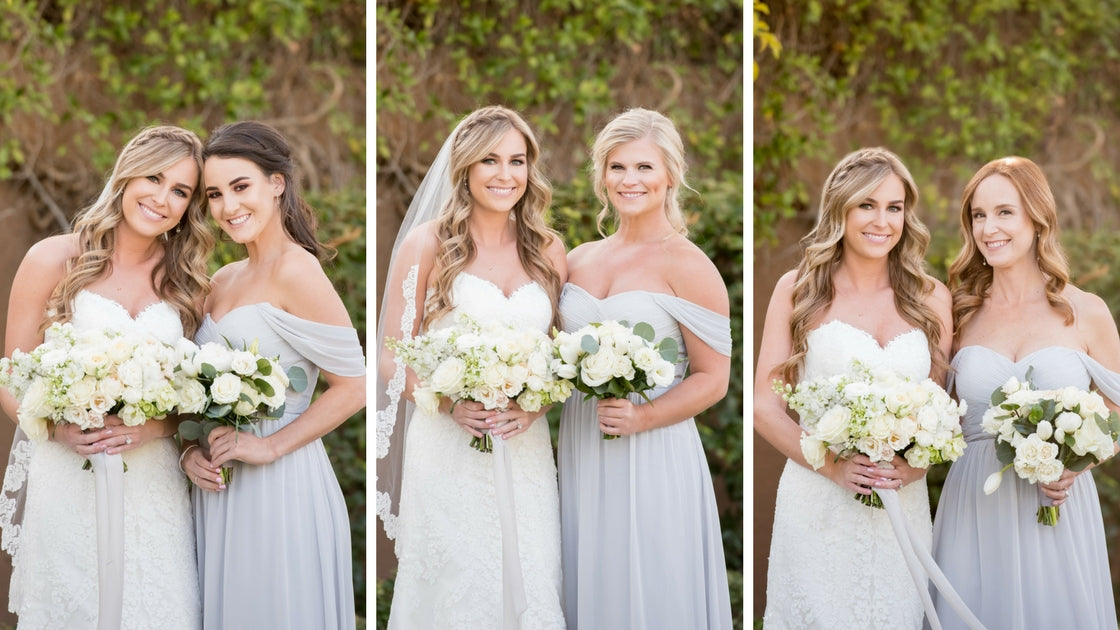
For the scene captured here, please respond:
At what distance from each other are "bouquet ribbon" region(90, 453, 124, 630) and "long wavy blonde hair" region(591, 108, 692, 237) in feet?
7.21

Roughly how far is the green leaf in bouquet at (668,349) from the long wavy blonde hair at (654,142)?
555 mm

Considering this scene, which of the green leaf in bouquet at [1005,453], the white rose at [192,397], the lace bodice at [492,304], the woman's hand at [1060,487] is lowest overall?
the woman's hand at [1060,487]

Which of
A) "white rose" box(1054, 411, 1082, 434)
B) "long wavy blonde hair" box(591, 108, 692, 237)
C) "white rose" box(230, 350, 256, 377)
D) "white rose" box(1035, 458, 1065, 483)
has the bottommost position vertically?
"white rose" box(1035, 458, 1065, 483)

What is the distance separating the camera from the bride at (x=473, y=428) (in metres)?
4.43

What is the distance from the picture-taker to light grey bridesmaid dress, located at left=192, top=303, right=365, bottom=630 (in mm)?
4465

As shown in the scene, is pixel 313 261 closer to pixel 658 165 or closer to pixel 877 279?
pixel 658 165

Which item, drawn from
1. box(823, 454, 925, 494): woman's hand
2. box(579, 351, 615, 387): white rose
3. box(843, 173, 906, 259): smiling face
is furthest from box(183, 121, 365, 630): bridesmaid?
box(843, 173, 906, 259): smiling face

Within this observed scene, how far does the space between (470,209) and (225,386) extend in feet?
3.95

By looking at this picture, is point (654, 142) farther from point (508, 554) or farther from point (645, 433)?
point (508, 554)

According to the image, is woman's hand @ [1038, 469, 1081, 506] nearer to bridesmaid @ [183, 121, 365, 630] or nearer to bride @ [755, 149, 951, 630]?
bride @ [755, 149, 951, 630]

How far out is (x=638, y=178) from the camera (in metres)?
4.59

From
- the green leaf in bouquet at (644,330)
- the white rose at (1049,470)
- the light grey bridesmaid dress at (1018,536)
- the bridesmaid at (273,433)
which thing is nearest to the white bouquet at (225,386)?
the bridesmaid at (273,433)

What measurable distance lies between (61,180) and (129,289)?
171cm

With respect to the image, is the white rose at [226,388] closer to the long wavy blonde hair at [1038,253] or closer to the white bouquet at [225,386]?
the white bouquet at [225,386]
